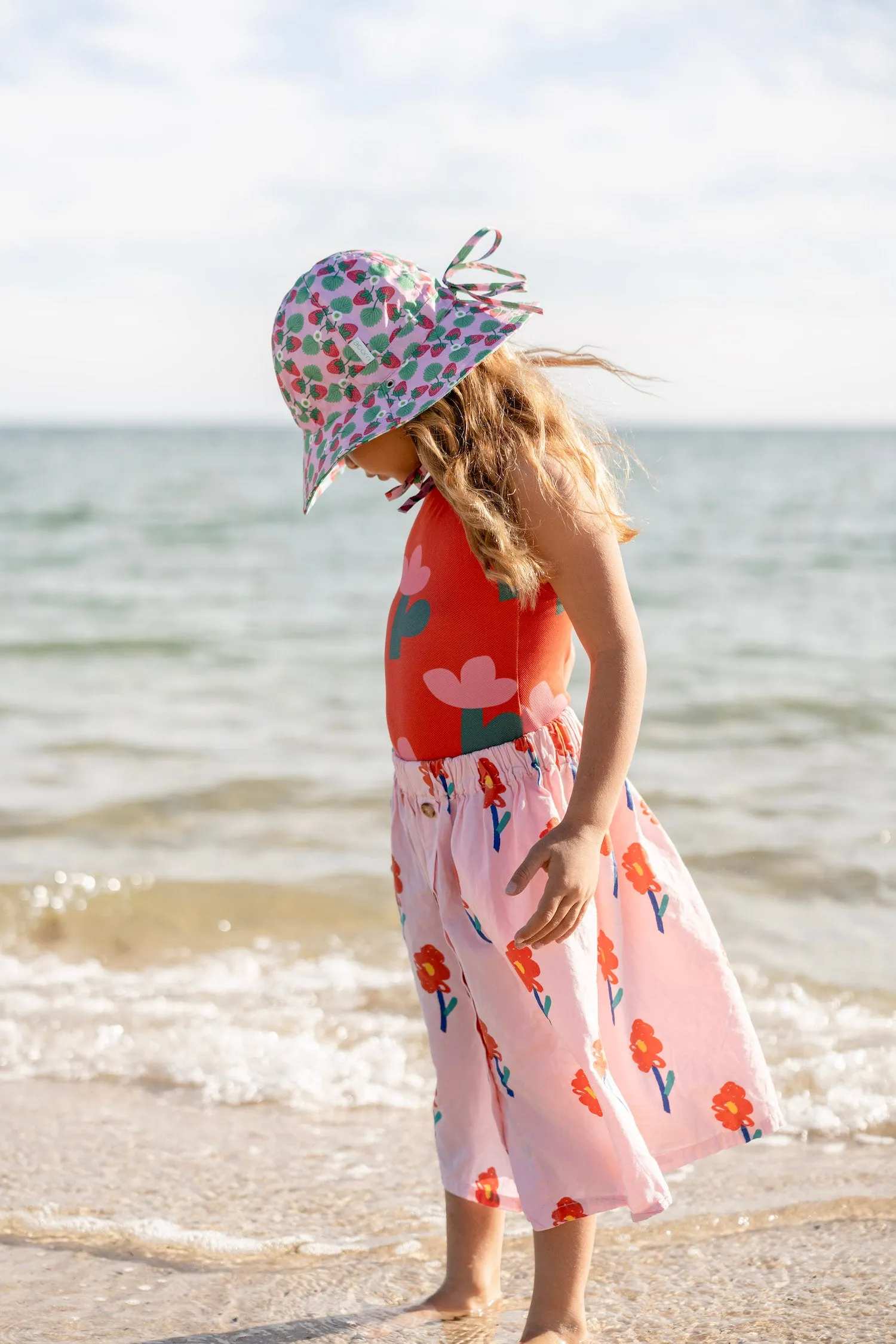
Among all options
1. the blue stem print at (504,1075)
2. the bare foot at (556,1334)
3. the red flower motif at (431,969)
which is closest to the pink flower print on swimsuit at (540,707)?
the red flower motif at (431,969)

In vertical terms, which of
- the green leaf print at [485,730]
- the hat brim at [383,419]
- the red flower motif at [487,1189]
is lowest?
the red flower motif at [487,1189]

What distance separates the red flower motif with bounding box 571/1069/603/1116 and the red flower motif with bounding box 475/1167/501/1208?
28 centimetres

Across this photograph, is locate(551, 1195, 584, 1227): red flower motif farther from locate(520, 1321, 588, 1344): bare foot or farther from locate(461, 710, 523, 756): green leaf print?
locate(461, 710, 523, 756): green leaf print

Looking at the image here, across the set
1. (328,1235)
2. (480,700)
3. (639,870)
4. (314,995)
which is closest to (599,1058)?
(639,870)

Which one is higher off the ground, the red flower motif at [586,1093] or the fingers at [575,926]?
the fingers at [575,926]

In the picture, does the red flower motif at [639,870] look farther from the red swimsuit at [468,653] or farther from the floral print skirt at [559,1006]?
the red swimsuit at [468,653]

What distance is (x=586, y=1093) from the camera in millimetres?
1613

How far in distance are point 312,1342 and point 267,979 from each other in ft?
5.21

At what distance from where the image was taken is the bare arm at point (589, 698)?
4.92 ft

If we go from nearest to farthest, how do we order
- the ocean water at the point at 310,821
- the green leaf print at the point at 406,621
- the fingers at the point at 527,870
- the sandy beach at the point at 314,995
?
the fingers at the point at 527,870
the green leaf print at the point at 406,621
the sandy beach at the point at 314,995
the ocean water at the point at 310,821

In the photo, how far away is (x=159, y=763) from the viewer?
17.4ft

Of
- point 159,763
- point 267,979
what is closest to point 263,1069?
point 267,979

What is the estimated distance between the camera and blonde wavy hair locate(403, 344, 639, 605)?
1554 millimetres

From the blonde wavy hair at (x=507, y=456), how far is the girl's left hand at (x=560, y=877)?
0.32m
